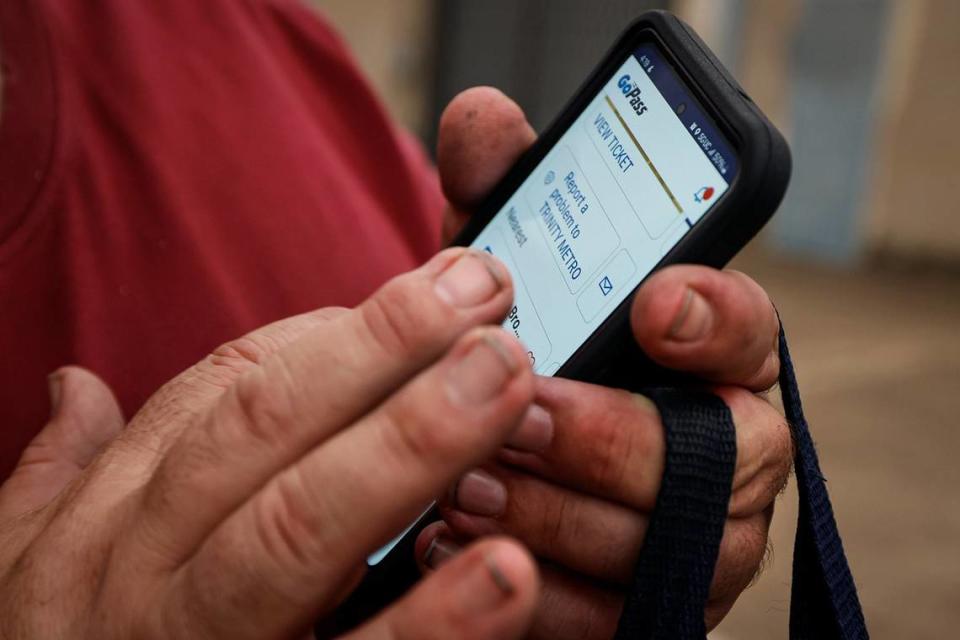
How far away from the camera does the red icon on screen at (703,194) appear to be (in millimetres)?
450

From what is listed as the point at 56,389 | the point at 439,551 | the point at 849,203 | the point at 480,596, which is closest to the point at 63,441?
the point at 56,389

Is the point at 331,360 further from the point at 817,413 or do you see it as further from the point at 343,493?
the point at 817,413

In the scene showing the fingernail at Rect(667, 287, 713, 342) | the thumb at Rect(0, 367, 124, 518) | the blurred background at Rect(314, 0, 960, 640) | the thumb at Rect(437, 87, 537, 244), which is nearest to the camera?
the fingernail at Rect(667, 287, 713, 342)

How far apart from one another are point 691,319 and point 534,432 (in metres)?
0.09

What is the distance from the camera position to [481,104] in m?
0.62

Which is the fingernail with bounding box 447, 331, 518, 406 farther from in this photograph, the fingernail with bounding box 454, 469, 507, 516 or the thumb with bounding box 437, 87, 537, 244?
the thumb with bounding box 437, 87, 537, 244

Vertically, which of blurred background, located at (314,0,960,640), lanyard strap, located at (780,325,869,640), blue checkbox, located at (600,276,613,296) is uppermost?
blue checkbox, located at (600,276,613,296)

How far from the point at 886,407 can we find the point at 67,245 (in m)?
2.80

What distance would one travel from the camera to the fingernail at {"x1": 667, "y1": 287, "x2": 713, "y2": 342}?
16.0 inches

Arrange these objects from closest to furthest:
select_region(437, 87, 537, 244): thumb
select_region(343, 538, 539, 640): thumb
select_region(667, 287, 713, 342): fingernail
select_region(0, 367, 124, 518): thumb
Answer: select_region(343, 538, 539, 640): thumb → select_region(667, 287, 713, 342): fingernail → select_region(0, 367, 124, 518): thumb → select_region(437, 87, 537, 244): thumb

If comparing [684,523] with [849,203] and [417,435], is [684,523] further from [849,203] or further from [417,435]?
[849,203]

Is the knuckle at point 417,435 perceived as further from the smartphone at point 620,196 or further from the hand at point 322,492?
the smartphone at point 620,196

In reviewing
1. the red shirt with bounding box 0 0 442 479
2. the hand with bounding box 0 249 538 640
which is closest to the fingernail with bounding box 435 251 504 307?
the hand with bounding box 0 249 538 640

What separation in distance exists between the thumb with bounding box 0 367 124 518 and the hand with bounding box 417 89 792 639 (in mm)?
212
